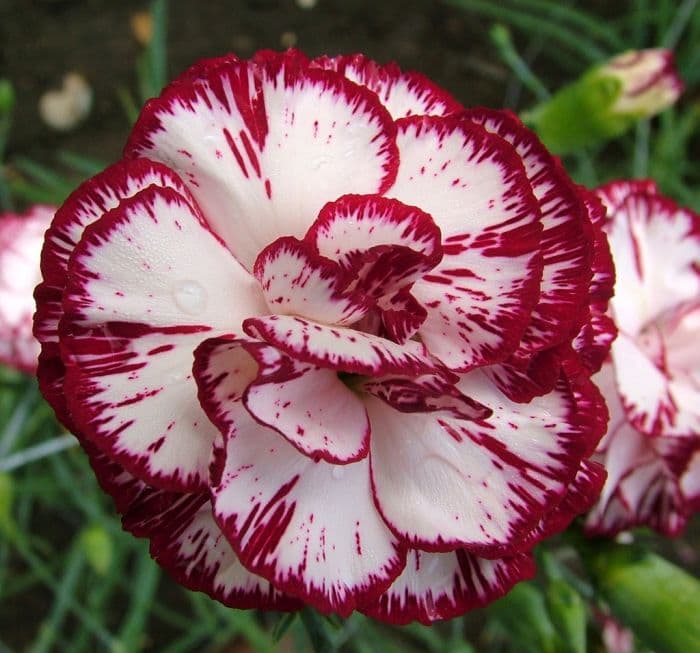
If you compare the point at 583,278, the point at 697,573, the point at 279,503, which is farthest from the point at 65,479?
the point at 697,573

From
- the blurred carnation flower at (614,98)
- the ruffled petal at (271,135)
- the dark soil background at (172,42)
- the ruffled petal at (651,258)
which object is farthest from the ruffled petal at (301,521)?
the dark soil background at (172,42)

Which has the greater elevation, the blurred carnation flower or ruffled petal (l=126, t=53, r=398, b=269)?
ruffled petal (l=126, t=53, r=398, b=269)

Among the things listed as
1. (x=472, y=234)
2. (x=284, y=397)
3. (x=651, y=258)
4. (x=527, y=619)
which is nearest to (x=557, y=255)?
(x=472, y=234)

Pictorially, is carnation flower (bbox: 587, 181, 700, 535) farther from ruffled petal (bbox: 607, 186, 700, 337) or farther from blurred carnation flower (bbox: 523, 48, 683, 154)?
blurred carnation flower (bbox: 523, 48, 683, 154)

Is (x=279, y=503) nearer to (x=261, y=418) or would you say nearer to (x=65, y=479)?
(x=261, y=418)

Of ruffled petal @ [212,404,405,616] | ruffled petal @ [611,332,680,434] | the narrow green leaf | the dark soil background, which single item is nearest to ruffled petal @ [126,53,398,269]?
ruffled petal @ [212,404,405,616]

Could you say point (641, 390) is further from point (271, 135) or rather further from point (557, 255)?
point (271, 135)
